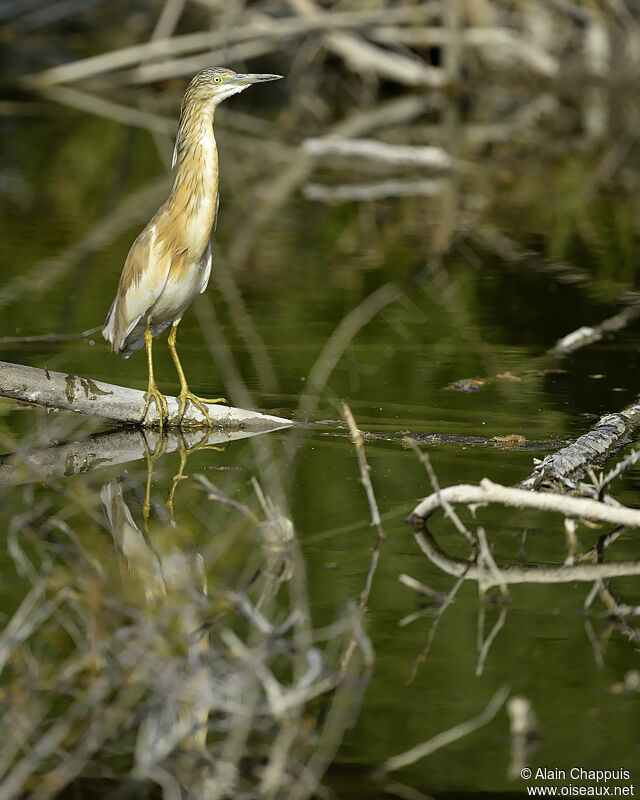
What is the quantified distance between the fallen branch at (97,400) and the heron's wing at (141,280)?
0.38m

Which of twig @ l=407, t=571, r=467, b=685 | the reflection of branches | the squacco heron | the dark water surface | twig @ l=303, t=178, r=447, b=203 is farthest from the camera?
twig @ l=303, t=178, r=447, b=203

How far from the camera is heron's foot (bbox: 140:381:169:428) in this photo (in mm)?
6125

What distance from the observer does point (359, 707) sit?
3.76 metres

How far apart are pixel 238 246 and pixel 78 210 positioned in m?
2.20

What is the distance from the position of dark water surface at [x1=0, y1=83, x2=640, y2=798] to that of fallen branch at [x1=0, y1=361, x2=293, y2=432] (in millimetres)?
173

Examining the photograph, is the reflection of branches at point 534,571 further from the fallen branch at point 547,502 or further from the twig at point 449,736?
the twig at point 449,736

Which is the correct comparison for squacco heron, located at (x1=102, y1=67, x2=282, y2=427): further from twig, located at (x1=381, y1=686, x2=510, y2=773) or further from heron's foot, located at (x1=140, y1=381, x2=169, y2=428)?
twig, located at (x1=381, y1=686, x2=510, y2=773)

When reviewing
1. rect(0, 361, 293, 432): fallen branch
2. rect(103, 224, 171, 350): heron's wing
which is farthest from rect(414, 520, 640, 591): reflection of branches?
rect(103, 224, 171, 350): heron's wing

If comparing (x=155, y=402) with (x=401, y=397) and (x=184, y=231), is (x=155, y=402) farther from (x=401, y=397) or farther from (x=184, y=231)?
(x=401, y=397)

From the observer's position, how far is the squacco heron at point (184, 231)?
622 cm

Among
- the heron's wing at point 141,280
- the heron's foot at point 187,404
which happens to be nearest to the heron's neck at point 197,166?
the heron's wing at point 141,280

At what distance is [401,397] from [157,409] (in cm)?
129

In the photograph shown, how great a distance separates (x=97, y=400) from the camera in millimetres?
6027

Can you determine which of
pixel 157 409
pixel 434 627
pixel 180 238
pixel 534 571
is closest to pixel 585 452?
pixel 534 571
